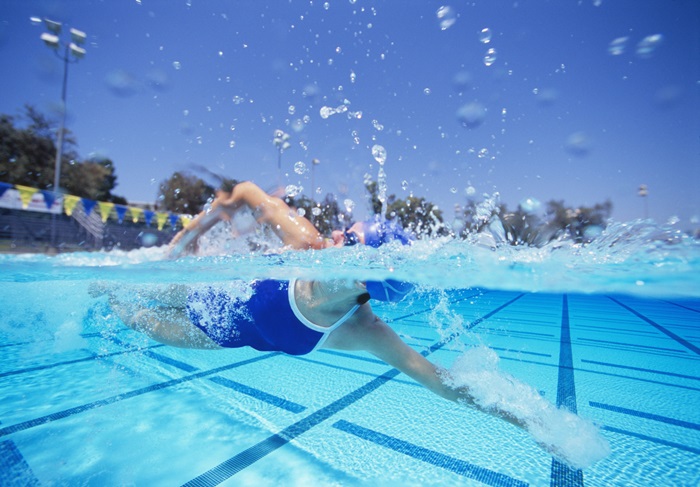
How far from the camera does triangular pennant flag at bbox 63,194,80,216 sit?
631 inches

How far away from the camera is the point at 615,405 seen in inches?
135

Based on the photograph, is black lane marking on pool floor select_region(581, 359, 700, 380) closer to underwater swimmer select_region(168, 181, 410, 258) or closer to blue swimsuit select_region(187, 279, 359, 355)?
underwater swimmer select_region(168, 181, 410, 258)

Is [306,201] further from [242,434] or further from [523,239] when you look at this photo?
[242,434]

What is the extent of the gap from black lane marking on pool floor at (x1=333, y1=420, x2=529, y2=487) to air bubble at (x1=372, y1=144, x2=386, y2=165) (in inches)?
123

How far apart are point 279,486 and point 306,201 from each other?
4531 mm

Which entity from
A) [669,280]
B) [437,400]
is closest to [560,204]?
[669,280]

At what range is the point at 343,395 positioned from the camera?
347 centimetres

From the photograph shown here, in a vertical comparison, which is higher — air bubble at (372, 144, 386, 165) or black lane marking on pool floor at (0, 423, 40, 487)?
air bubble at (372, 144, 386, 165)

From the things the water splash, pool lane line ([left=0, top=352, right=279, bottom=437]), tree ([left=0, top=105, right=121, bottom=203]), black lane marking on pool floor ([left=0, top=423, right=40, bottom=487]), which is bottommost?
pool lane line ([left=0, top=352, right=279, bottom=437])

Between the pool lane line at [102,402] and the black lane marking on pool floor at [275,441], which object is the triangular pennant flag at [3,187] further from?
the black lane marking on pool floor at [275,441]

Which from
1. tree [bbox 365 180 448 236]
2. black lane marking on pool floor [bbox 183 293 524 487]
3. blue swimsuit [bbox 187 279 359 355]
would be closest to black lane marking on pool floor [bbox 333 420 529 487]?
black lane marking on pool floor [bbox 183 293 524 487]

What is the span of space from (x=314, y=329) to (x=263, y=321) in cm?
41

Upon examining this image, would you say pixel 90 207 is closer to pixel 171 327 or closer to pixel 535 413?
pixel 171 327

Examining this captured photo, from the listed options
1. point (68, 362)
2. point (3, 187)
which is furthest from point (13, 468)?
point (3, 187)
